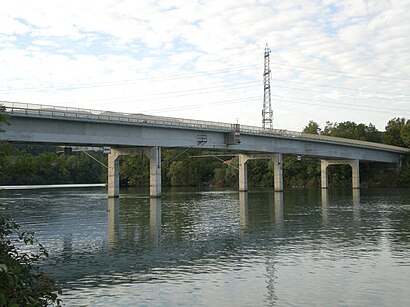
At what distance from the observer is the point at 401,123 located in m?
150

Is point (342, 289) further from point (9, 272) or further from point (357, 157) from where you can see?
point (357, 157)

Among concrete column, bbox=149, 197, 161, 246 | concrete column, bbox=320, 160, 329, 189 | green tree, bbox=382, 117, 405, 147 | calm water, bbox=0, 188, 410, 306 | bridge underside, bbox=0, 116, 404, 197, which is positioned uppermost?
green tree, bbox=382, 117, 405, 147

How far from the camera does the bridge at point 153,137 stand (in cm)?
6028

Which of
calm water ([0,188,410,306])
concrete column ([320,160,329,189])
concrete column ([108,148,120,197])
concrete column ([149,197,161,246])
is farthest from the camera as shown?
concrete column ([320,160,329,189])

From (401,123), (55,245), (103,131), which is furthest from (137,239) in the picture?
(401,123)

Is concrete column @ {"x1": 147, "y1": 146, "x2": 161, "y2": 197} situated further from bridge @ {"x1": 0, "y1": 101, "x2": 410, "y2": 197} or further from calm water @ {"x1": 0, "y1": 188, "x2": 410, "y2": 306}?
calm water @ {"x1": 0, "y1": 188, "x2": 410, "y2": 306}

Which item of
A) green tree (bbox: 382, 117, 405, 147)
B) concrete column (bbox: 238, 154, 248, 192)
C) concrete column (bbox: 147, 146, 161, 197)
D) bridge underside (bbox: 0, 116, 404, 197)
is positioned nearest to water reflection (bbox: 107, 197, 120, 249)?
bridge underside (bbox: 0, 116, 404, 197)

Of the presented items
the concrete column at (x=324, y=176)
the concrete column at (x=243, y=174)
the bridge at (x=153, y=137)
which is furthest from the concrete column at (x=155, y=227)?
the concrete column at (x=324, y=176)

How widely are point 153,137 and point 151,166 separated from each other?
423 cm

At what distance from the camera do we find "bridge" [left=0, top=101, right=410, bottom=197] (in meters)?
60.3

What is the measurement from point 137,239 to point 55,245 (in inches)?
185

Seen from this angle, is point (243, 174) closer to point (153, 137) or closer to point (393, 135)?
point (153, 137)

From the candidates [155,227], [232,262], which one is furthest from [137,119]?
[232,262]

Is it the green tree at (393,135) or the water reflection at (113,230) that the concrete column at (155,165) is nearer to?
the water reflection at (113,230)
